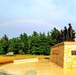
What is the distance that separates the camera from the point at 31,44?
58.3m

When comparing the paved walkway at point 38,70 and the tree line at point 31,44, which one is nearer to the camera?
the paved walkway at point 38,70

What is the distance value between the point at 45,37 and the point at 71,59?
37792 millimetres

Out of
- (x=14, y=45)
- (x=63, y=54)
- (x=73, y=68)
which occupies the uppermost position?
(x=14, y=45)

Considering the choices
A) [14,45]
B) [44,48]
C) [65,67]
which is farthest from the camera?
[14,45]

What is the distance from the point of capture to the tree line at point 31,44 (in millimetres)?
56541

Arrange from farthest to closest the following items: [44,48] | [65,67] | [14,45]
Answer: [14,45] → [44,48] → [65,67]

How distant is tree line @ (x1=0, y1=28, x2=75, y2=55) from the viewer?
5654 cm

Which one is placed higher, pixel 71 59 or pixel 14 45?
pixel 14 45

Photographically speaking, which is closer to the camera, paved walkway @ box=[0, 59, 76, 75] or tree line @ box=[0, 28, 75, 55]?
paved walkway @ box=[0, 59, 76, 75]

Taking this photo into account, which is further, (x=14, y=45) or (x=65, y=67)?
(x=14, y=45)

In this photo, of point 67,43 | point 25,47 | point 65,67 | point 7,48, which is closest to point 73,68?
point 65,67

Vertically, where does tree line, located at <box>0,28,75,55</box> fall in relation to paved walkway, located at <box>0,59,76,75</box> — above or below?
above

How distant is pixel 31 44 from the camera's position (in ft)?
191

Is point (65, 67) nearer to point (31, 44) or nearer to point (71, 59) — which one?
point (71, 59)
